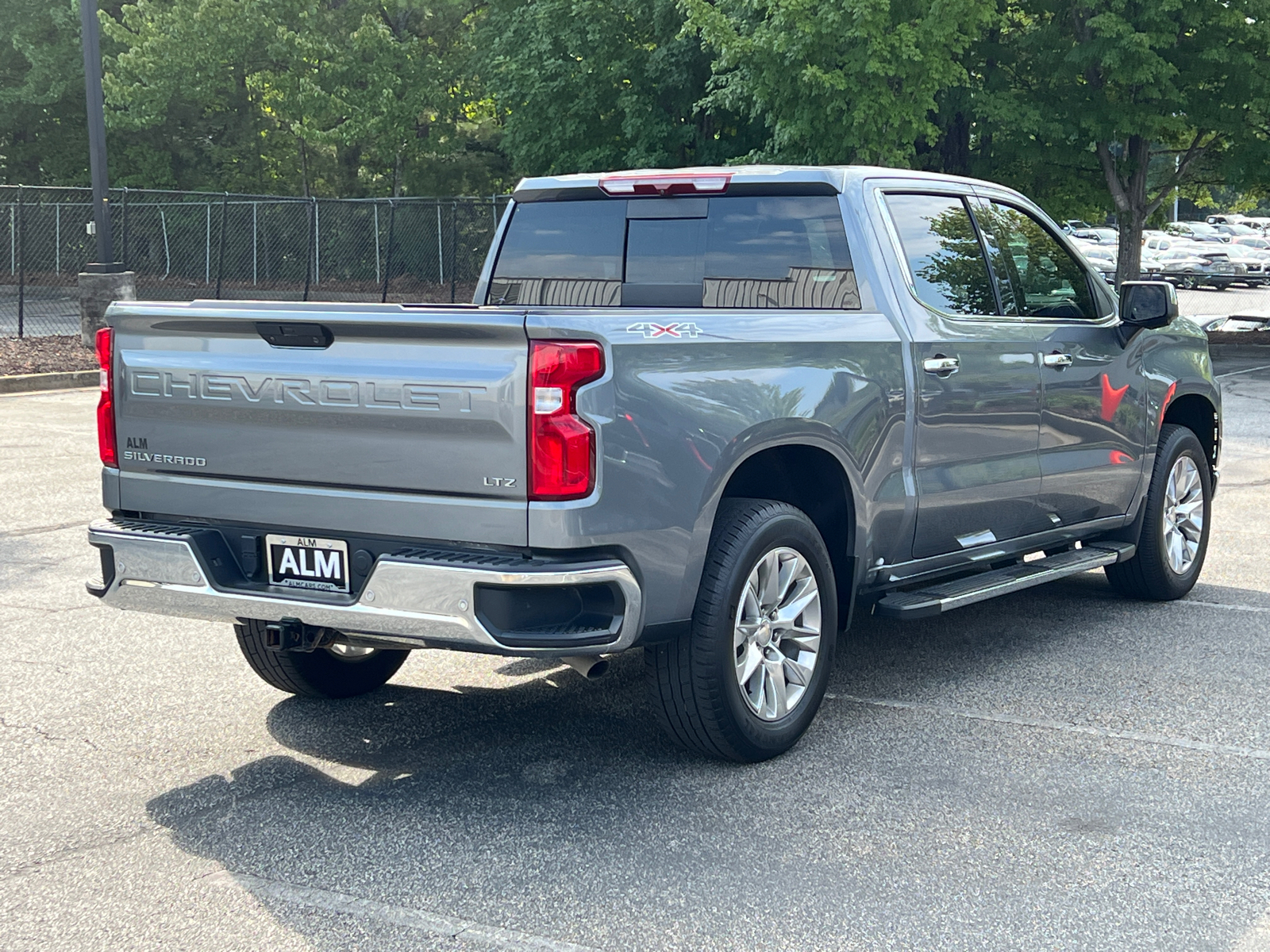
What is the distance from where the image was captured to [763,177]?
5.75m

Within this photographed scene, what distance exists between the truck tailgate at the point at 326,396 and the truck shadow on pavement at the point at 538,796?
1.00m

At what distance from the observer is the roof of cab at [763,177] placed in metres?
5.71

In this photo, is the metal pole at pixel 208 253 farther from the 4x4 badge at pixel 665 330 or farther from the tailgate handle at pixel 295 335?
the 4x4 badge at pixel 665 330

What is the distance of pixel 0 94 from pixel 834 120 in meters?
27.4

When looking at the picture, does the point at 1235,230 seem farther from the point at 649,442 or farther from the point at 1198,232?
the point at 649,442

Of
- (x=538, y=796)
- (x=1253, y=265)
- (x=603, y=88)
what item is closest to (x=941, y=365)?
(x=538, y=796)

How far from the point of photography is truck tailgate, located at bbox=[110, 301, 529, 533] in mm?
4234

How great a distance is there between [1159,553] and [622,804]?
12.8 feet

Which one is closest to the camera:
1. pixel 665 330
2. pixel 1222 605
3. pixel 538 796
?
pixel 665 330

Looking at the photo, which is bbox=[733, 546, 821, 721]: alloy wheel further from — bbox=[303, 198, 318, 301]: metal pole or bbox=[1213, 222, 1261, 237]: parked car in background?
bbox=[1213, 222, 1261, 237]: parked car in background

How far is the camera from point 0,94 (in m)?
39.9

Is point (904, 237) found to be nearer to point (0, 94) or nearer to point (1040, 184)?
point (1040, 184)

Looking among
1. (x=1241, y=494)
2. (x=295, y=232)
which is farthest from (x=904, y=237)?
(x=295, y=232)

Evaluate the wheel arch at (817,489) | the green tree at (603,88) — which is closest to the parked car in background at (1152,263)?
the green tree at (603,88)
